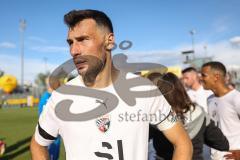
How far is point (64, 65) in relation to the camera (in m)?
2.99

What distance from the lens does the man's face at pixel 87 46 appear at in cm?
240

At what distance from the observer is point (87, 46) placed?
7.90ft

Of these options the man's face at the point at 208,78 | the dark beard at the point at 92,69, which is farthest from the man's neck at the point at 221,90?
the dark beard at the point at 92,69

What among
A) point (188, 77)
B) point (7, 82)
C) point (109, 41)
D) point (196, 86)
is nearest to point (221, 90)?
point (109, 41)

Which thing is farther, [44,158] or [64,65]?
[64,65]

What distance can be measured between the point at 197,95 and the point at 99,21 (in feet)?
22.6

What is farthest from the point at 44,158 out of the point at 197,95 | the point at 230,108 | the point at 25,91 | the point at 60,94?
the point at 25,91

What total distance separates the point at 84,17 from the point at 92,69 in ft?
1.31

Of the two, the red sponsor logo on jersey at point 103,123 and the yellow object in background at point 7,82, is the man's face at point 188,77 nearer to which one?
the red sponsor logo on jersey at point 103,123

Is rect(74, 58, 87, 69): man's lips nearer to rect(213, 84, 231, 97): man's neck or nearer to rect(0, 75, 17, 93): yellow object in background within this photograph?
rect(213, 84, 231, 97): man's neck

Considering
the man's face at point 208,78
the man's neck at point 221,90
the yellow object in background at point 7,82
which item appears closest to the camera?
the man's neck at point 221,90

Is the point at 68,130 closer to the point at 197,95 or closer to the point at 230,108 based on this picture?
the point at 230,108

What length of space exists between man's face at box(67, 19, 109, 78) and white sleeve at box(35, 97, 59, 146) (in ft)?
1.20

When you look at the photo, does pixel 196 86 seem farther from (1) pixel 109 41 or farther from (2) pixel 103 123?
(2) pixel 103 123
